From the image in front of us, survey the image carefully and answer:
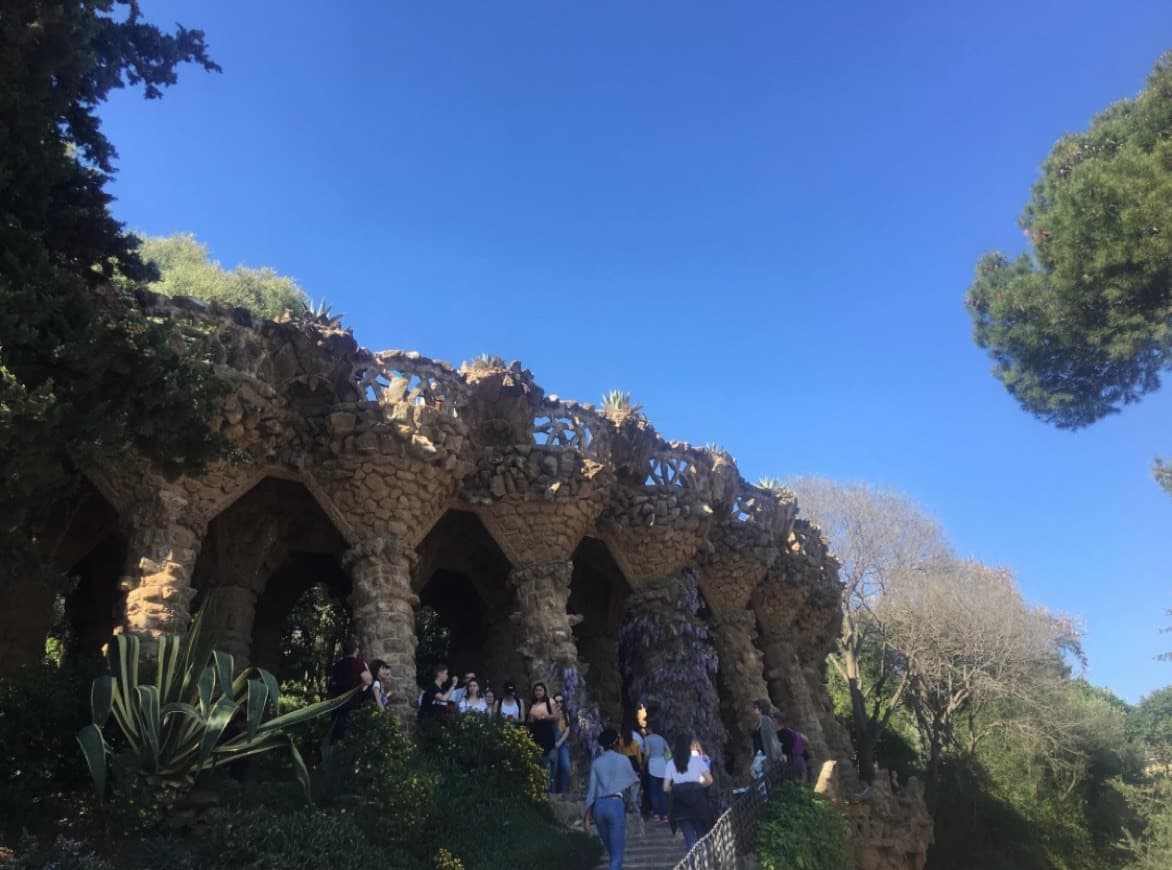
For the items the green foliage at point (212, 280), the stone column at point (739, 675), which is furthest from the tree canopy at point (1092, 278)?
the green foliage at point (212, 280)

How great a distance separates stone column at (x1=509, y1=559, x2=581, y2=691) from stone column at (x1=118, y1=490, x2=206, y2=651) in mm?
4389

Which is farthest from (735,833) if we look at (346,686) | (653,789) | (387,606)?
(387,606)

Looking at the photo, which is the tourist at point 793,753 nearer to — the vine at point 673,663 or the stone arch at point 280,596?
the vine at point 673,663

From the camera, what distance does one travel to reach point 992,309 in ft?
42.3

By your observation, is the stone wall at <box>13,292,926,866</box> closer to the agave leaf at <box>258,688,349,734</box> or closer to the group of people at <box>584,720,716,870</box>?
the agave leaf at <box>258,688,349,734</box>

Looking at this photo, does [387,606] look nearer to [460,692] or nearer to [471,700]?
[460,692]

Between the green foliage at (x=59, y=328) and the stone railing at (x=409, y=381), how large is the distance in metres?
4.00

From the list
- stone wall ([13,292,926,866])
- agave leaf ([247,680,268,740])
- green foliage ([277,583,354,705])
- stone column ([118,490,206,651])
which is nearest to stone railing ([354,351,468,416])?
stone wall ([13,292,926,866])

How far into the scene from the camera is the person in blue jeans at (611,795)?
248 inches

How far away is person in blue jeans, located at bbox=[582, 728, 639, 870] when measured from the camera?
6.29 metres

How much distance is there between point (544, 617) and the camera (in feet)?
38.8

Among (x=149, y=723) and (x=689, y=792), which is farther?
(x=689, y=792)

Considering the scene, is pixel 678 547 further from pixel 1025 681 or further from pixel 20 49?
pixel 1025 681

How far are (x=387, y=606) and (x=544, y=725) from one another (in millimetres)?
2424
